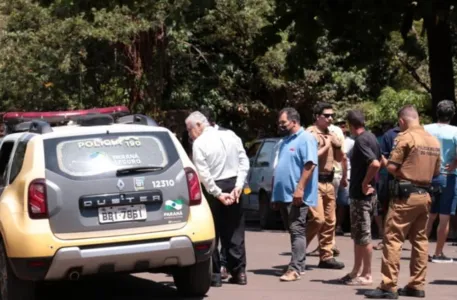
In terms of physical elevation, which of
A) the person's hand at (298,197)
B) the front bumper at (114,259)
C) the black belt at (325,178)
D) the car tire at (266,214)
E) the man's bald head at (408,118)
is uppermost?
the man's bald head at (408,118)

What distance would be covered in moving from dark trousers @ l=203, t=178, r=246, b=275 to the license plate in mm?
1529

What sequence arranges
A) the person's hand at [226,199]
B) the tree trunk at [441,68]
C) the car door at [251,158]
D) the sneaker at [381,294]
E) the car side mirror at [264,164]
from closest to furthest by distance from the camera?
1. the sneaker at [381,294]
2. the person's hand at [226,199]
3. the tree trunk at [441,68]
4. the car side mirror at [264,164]
5. the car door at [251,158]

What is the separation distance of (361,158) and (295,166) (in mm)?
784

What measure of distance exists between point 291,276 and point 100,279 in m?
2.22

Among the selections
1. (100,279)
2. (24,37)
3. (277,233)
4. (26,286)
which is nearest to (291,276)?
(100,279)

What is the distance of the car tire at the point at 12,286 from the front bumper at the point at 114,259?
0.61 ft

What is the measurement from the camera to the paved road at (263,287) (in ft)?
34.0

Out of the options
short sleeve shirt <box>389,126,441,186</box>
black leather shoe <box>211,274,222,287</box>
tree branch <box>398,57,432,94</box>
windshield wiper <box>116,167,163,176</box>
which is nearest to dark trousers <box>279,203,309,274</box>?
black leather shoe <box>211,274,222,287</box>

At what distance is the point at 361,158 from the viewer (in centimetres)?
1078

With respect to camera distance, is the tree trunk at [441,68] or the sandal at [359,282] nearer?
the sandal at [359,282]

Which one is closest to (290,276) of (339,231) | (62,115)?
(62,115)

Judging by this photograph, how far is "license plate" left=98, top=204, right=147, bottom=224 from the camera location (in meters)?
9.23

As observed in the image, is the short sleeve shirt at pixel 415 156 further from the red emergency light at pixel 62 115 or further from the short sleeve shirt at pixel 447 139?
the red emergency light at pixel 62 115

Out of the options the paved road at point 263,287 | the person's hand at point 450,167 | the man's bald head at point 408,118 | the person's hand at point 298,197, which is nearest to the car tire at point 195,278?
the paved road at point 263,287
